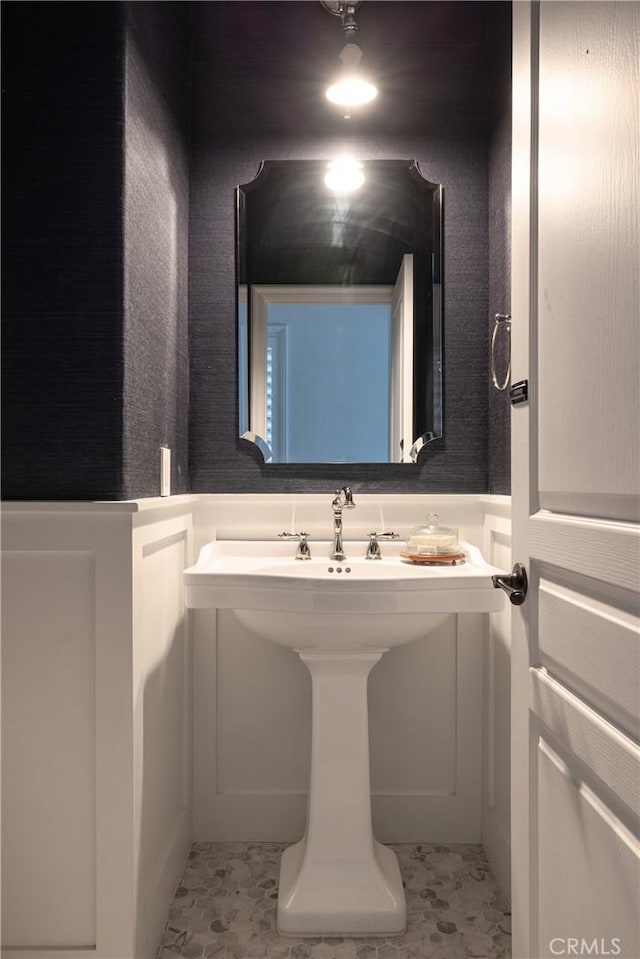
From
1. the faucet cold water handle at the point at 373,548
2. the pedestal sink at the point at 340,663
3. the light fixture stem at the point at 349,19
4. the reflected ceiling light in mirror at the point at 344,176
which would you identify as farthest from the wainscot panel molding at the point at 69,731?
the light fixture stem at the point at 349,19

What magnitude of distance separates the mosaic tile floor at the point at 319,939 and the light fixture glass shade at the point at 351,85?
211 cm

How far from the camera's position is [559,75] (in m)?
0.89

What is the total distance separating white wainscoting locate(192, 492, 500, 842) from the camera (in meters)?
1.91

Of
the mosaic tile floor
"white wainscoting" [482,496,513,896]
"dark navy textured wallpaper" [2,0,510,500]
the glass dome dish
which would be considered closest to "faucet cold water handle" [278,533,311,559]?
"dark navy textured wallpaper" [2,0,510,500]

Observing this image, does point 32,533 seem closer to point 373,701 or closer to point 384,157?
point 373,701

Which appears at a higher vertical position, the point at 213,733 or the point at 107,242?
the point at 107,242

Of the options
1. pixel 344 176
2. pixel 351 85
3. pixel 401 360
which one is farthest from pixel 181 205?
pixel 401 360

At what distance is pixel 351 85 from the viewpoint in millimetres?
1897

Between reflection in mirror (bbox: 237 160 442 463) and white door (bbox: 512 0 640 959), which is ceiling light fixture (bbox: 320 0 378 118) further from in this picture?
white door (bbox: 512 0 640 959)

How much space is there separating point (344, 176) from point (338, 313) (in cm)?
40

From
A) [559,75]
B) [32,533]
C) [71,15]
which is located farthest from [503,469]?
[71,15]

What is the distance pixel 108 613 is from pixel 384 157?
149cm

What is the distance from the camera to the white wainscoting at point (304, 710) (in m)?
1.91

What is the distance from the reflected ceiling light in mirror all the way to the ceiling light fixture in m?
0.14
